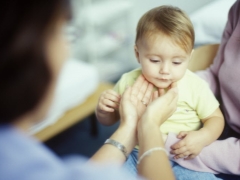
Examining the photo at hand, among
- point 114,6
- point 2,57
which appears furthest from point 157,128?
point 114,6

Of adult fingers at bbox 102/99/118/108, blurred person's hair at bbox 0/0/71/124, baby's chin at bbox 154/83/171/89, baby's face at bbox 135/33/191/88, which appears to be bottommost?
adult fingers at bbox 102/99/118/108

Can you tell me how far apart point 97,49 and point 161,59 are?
1550 mm

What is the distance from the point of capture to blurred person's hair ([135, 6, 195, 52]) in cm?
72

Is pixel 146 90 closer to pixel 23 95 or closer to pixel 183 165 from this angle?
pixel 183 165

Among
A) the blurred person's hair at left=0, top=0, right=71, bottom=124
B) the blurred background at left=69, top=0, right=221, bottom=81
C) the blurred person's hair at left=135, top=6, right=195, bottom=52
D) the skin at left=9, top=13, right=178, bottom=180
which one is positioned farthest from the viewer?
the blurred background at left=69, top=0, right=221, bottom=81

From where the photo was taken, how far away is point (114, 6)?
2283 mm

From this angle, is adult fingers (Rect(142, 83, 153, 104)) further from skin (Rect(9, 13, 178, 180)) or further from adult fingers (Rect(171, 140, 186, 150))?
adult fingers (Rect(171, 140, 186, 150))

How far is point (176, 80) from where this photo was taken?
0.79 metres

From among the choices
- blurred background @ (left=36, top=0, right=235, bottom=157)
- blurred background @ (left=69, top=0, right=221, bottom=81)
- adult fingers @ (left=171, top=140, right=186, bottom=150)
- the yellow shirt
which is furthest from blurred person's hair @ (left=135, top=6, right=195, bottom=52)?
blurred background @ (left=69, top=0, right=221, bottom=81)

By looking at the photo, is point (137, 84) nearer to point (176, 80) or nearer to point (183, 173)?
point (176, 80)

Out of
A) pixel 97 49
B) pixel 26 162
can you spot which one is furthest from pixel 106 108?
pixel 97 49

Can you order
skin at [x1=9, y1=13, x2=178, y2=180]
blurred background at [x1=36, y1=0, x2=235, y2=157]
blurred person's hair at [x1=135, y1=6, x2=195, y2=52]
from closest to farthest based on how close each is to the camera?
skin at [x1=9, y1=13, x2=178, y2=180] < blurred person's hair at [x1=135, y1=6, x2=195, y2=52] < blurred background at [x1=36, y1=0, x2=235, y2=157]

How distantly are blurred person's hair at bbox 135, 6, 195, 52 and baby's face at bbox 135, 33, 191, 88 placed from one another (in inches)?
0.4

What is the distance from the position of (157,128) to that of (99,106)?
19 cm
